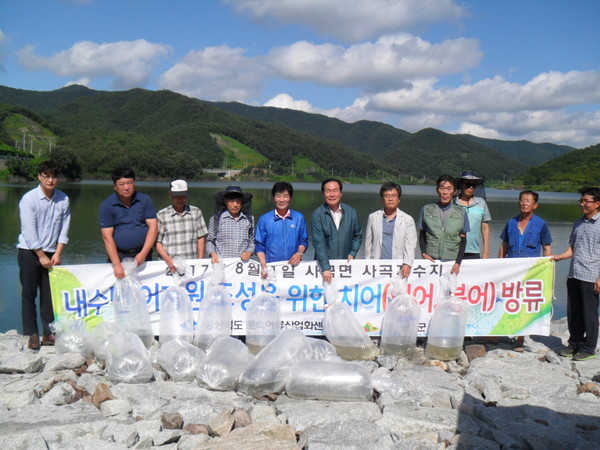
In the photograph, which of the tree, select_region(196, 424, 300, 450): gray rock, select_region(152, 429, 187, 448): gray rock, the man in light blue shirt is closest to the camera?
select_region(196, 424, 300, 450): gray rock

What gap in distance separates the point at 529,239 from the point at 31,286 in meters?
5.88

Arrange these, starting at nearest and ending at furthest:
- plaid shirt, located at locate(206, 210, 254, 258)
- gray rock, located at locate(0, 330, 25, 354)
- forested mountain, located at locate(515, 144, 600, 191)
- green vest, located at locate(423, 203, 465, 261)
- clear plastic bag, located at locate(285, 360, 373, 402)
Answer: clear plastic bag, located at locate(285, 360, 373, 402), gray rock, located at locate(0, 330, 25, 354), green vest, located at locate(423, 203, 465, 261), plaid shirt, located at locate(206, 210, 254, 258), forested mountain, located at locate(515, 144, 600, 191)

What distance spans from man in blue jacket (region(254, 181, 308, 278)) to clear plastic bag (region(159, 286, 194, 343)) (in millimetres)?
960

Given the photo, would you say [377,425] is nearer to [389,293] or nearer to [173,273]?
[389,293]

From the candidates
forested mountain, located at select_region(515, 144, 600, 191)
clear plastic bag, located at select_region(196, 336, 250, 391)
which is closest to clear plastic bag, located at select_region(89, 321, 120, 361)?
clear plastic bag, located at select_region(196, 336, 250, 391)

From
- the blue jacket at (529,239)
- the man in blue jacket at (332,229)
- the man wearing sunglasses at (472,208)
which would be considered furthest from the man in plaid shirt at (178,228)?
the blue jacket at (529,239)

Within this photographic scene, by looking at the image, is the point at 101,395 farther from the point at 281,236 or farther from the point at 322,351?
the point at 281,236

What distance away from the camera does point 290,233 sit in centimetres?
545

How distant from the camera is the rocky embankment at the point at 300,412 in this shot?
3322 mm

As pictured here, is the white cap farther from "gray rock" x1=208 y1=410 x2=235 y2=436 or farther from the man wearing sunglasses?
the man wearing sunglasses

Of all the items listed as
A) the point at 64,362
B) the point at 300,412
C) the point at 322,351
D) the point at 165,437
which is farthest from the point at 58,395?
the point at 322,351

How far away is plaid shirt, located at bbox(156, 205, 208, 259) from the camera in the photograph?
17.7 ft

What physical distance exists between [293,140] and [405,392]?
16898 centimetres

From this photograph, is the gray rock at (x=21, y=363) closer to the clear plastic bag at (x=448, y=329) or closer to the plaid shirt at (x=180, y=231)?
the plaid shirt at (x=180, y=231)
